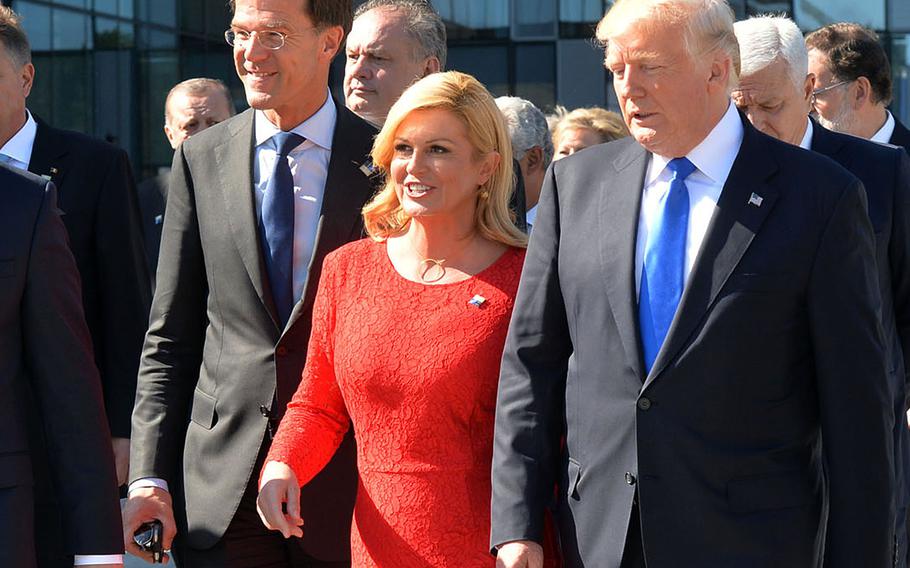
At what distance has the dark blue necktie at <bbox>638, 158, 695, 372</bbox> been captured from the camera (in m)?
3.24

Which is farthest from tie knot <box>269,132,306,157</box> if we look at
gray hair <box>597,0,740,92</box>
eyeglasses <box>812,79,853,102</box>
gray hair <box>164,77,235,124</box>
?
gray hair <box>164,77,235,124</box>

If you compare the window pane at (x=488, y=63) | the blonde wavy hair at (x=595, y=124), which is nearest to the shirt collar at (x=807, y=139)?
the blonde wavy hair at (x=595, y=124)

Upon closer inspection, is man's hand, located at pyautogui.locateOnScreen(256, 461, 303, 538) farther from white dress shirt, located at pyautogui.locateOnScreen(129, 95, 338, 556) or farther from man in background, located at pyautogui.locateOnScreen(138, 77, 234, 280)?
man in background, located at pyautogui.locateOnScreen(138, 77, 234, 280)

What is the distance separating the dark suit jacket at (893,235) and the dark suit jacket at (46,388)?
2238mm

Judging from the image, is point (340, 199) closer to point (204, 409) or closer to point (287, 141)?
point (287, 141)

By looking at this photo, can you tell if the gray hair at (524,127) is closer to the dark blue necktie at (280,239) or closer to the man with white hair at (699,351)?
the dark blue necktie at (280,239)

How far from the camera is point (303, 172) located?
13.6ft

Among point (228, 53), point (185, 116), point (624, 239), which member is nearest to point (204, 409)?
point (624, 239)

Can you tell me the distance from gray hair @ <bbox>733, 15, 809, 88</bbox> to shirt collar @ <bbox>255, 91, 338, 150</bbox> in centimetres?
133

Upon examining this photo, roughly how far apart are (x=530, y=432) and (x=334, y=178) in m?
1.07

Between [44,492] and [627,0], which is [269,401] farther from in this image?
[627,0]

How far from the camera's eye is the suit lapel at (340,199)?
400cm

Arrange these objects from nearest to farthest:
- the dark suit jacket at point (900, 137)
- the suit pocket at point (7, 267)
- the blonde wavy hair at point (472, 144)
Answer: the suit pocket at point (7, 267) → the blonde wavy hair at point (472, 144) → the dark suit jacket at point (900, 137)

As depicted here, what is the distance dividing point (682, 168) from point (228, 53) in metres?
18.1
